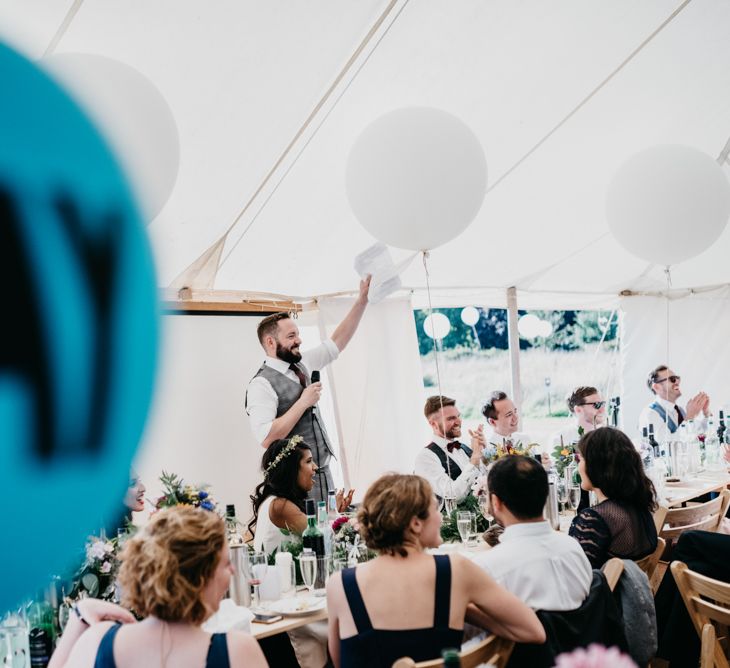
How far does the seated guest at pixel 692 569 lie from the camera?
2.74m

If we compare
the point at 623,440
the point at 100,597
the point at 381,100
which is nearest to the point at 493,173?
the point at 381,100

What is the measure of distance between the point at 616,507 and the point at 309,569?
1052mm

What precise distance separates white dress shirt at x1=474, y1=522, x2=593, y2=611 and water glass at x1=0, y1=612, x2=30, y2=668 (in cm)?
120

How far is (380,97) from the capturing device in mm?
3664

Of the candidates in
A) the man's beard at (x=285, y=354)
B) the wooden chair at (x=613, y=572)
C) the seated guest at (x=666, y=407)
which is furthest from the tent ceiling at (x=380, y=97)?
the wooden chair at (x=613, y=572)

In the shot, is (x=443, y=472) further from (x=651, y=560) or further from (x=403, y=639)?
(x=403, y=639)

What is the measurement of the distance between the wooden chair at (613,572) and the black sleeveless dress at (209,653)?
1.14 m

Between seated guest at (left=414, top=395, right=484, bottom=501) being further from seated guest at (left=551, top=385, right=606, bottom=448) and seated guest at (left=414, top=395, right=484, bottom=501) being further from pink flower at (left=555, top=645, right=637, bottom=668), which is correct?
pink flower at (left=555, top=645, right=637, bottom=668)

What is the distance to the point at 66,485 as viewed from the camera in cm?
47

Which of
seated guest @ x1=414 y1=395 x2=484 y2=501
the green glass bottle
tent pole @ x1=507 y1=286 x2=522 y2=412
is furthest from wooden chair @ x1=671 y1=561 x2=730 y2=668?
tent pole @ x1=507 y1=286 x2=522 y2=412

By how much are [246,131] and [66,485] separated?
3161 millimetres

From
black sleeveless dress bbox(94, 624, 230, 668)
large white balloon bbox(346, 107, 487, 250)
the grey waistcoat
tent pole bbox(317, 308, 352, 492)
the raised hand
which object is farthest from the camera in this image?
tent pole bbox(317, 308, 352, 492)

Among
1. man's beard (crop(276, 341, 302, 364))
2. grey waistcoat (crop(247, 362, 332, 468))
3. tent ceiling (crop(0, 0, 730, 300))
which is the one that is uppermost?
tent ceiling (crop(0, 0, 730, 300))

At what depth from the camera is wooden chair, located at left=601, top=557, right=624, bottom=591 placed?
2.19 meters
